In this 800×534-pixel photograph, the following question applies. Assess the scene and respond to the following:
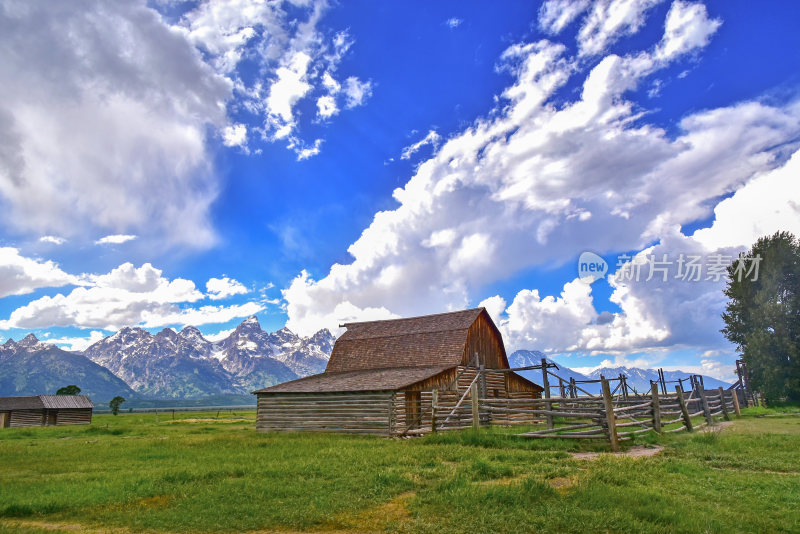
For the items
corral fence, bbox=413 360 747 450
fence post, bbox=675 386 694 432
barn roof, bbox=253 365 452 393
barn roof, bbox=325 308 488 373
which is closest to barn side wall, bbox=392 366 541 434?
corral fence, bbox=413 360 747 450

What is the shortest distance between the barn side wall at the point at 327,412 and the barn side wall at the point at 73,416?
4214 centimetres

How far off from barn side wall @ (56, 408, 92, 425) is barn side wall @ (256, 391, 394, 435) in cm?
4214

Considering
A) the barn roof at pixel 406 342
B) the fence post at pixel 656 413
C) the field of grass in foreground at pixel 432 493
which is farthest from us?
the barn roof at pixel 406 342

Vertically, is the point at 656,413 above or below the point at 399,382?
below

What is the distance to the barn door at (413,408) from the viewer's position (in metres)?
25.6

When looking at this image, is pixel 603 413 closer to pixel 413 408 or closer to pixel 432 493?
pixel 432 493

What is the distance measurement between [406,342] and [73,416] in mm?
47978

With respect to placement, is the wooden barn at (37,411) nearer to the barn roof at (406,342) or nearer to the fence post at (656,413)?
the barn roof at (406,342)

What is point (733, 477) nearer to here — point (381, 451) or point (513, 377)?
point (381, 451)

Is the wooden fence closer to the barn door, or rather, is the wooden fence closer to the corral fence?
the corral fence

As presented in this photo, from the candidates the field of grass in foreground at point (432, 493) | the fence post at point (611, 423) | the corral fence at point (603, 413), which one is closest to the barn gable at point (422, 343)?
the corral fence at point (603, 413)

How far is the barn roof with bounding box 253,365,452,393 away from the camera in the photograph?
24922mm

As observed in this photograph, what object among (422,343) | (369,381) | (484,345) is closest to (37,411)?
(422,343)

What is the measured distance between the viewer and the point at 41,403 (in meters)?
54.9
